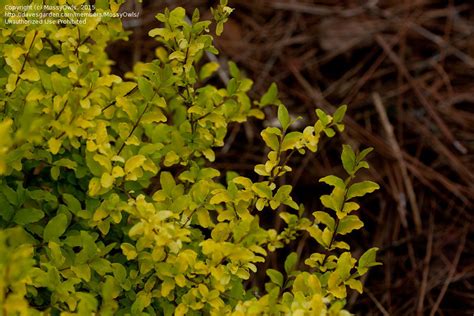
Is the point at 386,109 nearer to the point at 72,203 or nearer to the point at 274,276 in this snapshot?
the point at 274,276

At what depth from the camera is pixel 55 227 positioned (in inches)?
50.7

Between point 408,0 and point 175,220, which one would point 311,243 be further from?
point 408,0

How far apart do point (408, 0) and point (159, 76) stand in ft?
5.94

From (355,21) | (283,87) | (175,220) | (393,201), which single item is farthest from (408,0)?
(175,220)

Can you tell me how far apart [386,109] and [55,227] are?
154 cm

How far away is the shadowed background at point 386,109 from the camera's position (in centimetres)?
211

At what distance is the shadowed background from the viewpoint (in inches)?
83.0

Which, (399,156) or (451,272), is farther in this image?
(399,156)

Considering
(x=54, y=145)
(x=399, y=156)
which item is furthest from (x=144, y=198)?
(x=399, y=156)

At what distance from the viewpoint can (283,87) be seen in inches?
101

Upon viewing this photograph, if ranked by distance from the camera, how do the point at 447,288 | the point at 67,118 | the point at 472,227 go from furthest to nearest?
the point at 472,227 < the point at 447,288 < the point at 67,118

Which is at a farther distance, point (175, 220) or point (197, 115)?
point (197, 115)

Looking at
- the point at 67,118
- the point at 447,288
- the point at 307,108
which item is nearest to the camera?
the point at 67,118

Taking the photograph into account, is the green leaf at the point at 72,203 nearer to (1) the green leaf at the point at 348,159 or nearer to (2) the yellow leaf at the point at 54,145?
(2) the yellow leaf at the point at 54,145
